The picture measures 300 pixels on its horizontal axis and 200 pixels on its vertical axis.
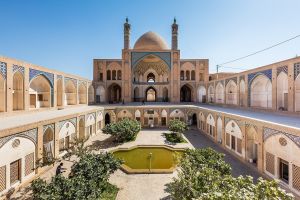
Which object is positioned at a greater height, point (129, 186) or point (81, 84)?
point (81, 84)

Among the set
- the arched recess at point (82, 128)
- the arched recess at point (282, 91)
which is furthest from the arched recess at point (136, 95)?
the arched recess at point (282, 91)

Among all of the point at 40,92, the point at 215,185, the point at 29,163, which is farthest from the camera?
the point at 40,92

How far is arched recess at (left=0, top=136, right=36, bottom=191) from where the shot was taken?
16.6 feet

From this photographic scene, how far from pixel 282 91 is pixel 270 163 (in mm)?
4625

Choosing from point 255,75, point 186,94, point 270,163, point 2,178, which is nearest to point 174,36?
point 186,94

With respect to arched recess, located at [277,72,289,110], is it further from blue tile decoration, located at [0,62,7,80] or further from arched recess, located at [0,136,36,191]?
blue tile decoration, located at [0,62,7,80]

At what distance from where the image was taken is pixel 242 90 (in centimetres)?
1242

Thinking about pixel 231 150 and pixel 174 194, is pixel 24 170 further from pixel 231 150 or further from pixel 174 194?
pixel 231 150

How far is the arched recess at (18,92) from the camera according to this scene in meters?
8.81

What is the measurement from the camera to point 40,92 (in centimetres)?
1130

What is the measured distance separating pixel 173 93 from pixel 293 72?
12.7 meters

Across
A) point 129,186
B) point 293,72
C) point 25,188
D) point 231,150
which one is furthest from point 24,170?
point 293,72

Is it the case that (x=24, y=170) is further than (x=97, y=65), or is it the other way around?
(x=97, y=65)

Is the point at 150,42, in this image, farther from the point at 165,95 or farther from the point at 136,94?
the point at 165,95
